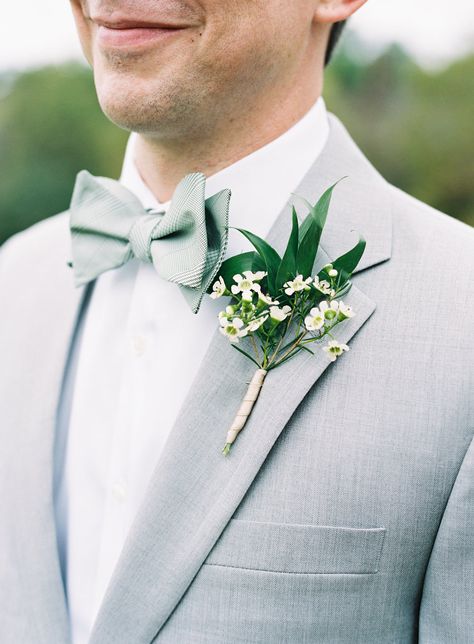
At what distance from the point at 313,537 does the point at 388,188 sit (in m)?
0.98

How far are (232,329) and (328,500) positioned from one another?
46 cm

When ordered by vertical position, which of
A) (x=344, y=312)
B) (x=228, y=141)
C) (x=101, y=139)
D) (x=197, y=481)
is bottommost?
(x=101, y=139)

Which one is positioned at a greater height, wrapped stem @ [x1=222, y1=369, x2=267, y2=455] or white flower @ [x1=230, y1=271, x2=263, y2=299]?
white flower @ [x1=230, y1=271, x2=263, y2=299]

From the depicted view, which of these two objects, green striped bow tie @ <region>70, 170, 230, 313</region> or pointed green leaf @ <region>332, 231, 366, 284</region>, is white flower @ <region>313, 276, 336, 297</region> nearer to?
pointed green leaf @ <region>332, 231, 366, 284</region>

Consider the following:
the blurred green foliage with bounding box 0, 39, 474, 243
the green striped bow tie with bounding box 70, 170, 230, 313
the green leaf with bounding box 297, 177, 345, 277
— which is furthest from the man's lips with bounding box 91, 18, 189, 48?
the blurred green foliage with bounding box 0, 39, 474, 243

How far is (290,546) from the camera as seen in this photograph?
193 centimetres

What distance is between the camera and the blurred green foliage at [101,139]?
29.9m

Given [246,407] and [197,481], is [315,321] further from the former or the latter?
[197,481]

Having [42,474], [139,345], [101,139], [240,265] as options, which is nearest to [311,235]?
[240,265]

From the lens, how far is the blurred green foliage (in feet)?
98.1

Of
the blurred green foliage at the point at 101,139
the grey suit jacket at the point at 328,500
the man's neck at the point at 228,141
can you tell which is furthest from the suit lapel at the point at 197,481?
the blurred green foliage at the point at 101,139

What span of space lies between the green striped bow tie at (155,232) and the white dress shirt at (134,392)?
4.3 inches

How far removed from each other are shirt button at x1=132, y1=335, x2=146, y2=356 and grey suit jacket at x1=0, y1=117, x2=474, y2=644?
0.84 feet

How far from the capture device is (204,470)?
198 centimetres
